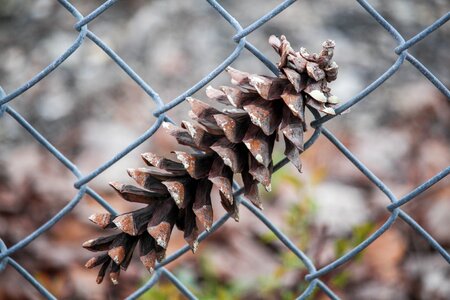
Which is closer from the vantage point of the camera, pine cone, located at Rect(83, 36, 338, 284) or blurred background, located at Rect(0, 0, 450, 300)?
pine cone, located at Rect(83, 36, 338, 284)

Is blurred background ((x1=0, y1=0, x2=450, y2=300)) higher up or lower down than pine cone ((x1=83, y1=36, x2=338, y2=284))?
higher up

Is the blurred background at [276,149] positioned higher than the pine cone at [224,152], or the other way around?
the blurred background at [276,149]

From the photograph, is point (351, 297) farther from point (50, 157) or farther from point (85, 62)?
point (85, 62)

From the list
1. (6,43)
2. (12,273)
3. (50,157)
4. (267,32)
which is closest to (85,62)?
(6,43)

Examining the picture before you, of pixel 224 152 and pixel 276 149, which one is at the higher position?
pixel 276 149

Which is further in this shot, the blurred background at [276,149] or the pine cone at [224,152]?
the blurred background at [276,149]

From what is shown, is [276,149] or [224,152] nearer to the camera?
[224,152]
